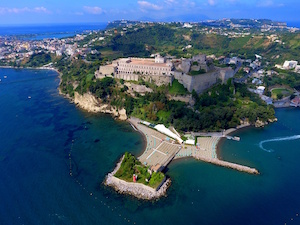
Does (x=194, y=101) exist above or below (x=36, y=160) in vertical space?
above

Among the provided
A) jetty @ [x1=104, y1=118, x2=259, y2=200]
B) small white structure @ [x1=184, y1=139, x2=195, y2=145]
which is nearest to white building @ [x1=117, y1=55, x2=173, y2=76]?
jetty @ [x1=104, y1=118, x2=259, y2=200]

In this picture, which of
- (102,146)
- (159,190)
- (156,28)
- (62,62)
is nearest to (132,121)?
(102,146)

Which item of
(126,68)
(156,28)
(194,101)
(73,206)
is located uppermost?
(156,28)

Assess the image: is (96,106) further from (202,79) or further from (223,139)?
(223,139)

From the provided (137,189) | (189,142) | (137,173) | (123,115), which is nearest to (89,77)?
(123,115)

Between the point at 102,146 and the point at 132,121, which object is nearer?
the point at 102,146

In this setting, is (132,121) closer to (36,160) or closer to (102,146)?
(102,146)
